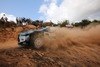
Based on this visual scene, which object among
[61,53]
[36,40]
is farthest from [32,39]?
[61,53]

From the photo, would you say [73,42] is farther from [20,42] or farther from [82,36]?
[20,42]

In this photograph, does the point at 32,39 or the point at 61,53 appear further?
the point at 32,39

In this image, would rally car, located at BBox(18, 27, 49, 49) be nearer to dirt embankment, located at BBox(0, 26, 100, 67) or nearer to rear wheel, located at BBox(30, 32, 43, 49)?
rear wheel, located at BBox(30, 32, 43, 49)

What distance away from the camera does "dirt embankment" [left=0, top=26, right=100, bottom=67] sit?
10.2m

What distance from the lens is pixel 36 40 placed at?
42.5ft

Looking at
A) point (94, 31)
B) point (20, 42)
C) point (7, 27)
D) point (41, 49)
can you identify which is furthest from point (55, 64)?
point (7, 27)

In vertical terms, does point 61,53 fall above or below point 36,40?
below

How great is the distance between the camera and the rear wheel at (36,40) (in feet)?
42.6

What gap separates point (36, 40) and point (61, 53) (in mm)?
1961

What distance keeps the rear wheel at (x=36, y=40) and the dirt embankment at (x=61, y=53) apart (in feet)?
1.43

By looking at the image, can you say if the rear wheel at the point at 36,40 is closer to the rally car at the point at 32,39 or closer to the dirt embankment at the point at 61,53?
the rally car at the point at 32,39

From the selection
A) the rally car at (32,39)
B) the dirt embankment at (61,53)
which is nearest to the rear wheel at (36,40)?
the rally car at (32,39)

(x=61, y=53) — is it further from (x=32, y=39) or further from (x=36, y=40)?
(x=32, y=39)

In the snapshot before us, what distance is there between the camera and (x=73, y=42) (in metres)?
15.0
